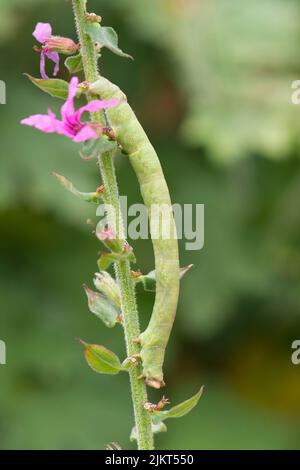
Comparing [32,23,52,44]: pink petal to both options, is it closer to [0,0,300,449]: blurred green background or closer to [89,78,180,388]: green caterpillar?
[89,78,180,388]: green caterpillar

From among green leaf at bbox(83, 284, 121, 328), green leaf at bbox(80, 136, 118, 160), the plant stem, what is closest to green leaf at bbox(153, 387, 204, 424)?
the plant stem

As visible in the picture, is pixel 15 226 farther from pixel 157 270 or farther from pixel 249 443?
pixel 157 270

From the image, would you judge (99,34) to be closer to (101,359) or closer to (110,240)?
(110,240)

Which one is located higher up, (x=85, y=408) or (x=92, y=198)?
(x=85, y=408)

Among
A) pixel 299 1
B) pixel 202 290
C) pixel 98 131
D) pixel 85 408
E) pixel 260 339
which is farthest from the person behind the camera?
pixel 299 1

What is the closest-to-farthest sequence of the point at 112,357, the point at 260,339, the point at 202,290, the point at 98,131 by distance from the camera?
the point at 98,131 < the point at 112,357 < the point at 202,290 < the point at 260,339

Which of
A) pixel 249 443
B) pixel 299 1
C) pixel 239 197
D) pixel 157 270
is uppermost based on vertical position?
pixel 299 1

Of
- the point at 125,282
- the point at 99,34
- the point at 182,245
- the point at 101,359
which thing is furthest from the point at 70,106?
the point at 182,245

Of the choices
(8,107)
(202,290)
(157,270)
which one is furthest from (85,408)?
(157,270)
